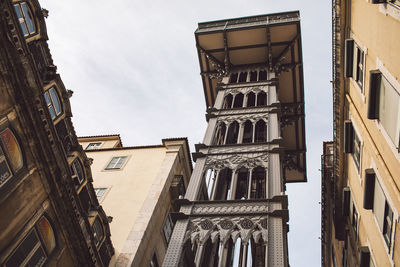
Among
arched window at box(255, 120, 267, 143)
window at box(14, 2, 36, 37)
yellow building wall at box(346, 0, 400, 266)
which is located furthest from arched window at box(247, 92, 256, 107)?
window at box(14, 2, 36, 37)

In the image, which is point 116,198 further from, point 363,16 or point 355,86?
point 363,16

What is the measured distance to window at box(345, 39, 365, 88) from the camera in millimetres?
13385

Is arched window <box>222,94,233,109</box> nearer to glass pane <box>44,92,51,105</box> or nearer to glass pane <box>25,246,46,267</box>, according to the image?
glass pane <box>44,92,51,105</box>

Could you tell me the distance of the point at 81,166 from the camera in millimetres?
15508

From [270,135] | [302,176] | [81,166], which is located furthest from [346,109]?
[302,176]

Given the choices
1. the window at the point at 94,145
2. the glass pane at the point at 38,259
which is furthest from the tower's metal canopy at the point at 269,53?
the glass pane at the point at 38,259

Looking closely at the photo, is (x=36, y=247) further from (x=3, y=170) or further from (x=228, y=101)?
(x=228, y=101)

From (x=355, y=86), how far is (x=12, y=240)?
1250 centimetres

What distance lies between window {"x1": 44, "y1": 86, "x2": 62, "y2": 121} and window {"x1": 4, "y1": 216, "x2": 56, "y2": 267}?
3.77 meters

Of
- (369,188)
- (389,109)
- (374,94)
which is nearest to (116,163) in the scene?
(369,188)

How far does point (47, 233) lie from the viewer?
41.9ft

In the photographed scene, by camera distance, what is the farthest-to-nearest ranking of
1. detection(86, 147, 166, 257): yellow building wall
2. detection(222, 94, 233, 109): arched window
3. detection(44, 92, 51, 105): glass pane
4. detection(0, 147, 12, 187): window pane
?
detection(222, 94, 233, 109): arched window
detection(86, 147, 166, 257): yellow building wall
detection(44, 92, 51, 105): glass pane
detection(0, 147, 12, 187): window pane

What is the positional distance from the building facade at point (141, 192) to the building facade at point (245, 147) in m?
2.48

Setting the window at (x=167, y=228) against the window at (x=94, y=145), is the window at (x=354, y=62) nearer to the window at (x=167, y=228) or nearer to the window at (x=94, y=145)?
the window at (x=167, y=228)
